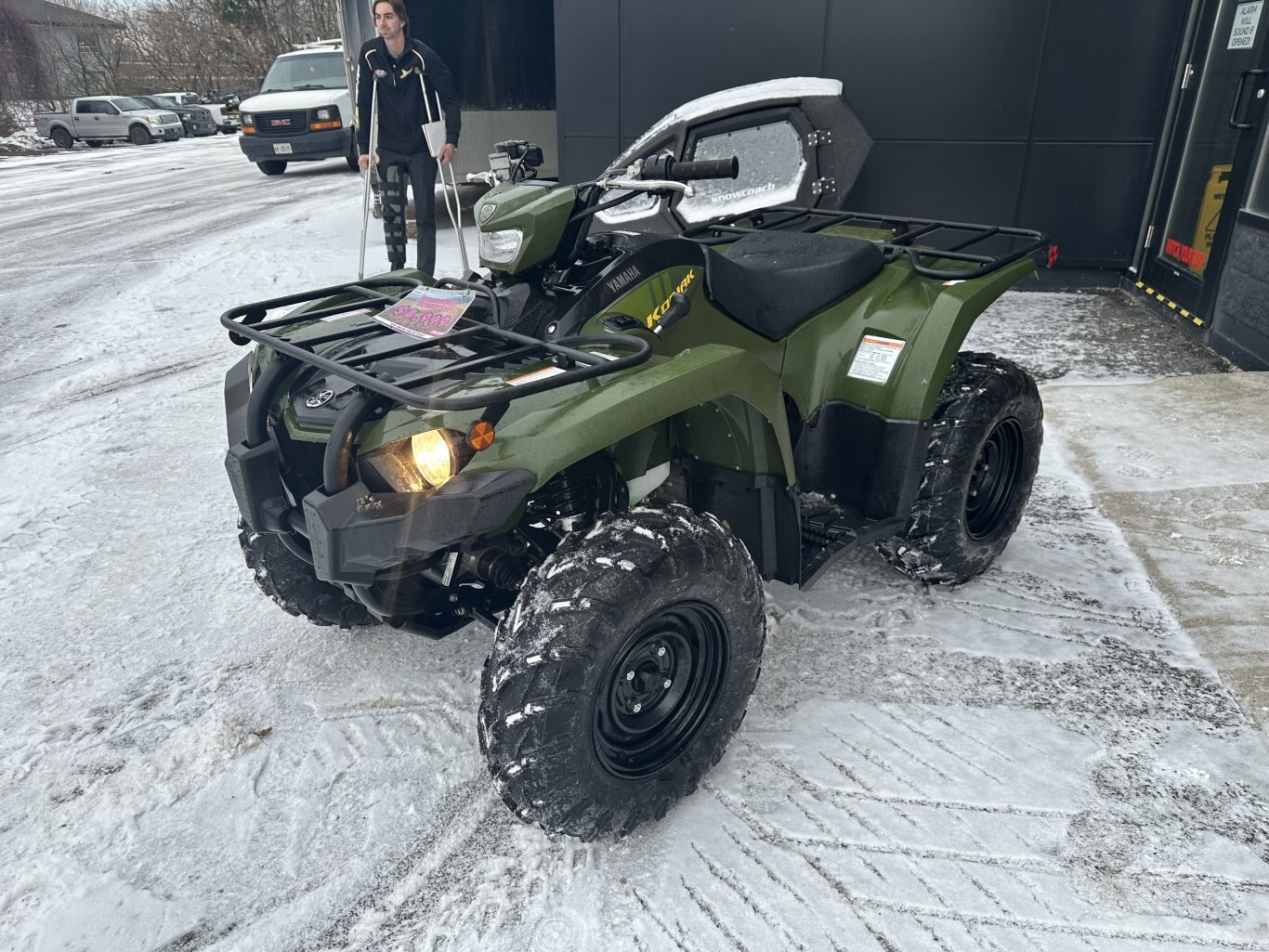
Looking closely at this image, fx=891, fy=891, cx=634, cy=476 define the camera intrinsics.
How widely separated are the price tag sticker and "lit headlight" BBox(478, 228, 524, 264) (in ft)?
0.91

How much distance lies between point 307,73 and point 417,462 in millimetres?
15802

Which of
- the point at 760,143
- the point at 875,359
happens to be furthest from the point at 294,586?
the point at 760,143

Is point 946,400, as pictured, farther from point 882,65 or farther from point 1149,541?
point 882,65

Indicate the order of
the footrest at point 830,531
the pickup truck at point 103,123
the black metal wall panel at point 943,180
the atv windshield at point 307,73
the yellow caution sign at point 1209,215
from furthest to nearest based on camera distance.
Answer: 1. the pickup truck at point 103,123
2. the atv windshield at point 307,73
3. the black metal wall panel at point 943,180
4. the yellow caution sign at point 1209,215
5. the footrest at point 830,531

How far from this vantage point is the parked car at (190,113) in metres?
27.6

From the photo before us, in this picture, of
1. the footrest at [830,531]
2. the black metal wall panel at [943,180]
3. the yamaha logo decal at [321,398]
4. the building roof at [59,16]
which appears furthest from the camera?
the building roof at [59,16]

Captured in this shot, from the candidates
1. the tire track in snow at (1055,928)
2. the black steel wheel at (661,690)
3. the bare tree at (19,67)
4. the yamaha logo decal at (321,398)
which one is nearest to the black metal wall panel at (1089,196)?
the black steel wheel at (661,690)

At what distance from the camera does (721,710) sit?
229 centimetres

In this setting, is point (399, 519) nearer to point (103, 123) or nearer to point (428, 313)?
point (428, 313)

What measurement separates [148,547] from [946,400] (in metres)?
3.15

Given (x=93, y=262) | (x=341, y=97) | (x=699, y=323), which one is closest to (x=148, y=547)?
(x=699, y=323)

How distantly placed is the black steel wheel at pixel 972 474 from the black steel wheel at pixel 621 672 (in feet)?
3.39

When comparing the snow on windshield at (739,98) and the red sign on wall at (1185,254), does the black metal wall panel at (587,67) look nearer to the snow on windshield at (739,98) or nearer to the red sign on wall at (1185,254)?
the snow on windshield at (739,98)

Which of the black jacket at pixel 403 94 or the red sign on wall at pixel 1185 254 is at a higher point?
the black jacket at pixel 403 94
